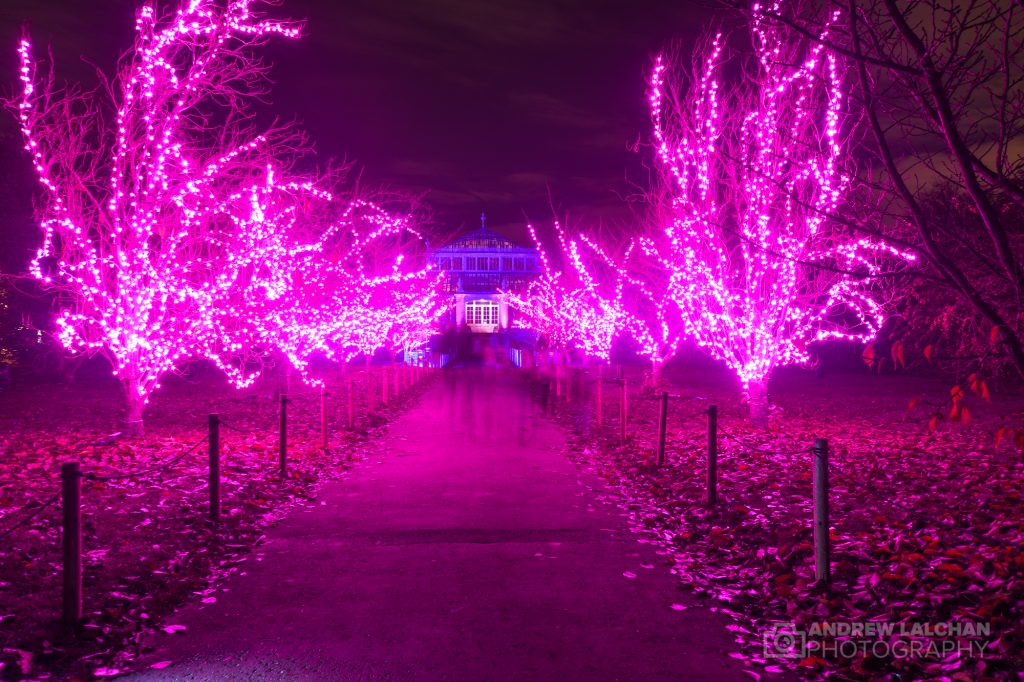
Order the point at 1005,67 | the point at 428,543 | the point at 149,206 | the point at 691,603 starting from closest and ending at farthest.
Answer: the point at 1005,67 < the point at 691,603 < the point at 428,543 < the point at 149,206

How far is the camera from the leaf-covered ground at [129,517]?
473 centimetres

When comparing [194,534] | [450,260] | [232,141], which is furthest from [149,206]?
[450,260]

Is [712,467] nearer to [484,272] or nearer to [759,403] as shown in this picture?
[759,403]

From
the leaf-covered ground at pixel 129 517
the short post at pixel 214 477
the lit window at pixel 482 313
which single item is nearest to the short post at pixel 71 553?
the leaf-covered ground at pixel 129 517

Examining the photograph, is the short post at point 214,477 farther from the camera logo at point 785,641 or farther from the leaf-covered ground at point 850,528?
the camera logo at point 785,641

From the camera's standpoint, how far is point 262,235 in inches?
664

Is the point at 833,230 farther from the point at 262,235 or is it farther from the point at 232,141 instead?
the point at 262,235

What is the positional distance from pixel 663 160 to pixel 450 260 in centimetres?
7926

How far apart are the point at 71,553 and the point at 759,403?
515 inches

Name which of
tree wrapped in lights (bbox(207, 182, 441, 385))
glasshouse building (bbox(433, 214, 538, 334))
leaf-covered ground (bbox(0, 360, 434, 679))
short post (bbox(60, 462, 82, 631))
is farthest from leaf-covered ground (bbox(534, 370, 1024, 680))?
glasshouse building (bbox(433, 214, 538, 334))

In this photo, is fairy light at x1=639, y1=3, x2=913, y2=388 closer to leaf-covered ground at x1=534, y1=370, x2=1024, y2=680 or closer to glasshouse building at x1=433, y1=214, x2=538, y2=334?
leaf-covered ground at x1=534, y1=370, x2=1024, y2=680

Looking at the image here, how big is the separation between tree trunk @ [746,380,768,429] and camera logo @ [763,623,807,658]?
420 inches

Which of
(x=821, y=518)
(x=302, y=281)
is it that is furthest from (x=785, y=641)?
(x=302, y=281)

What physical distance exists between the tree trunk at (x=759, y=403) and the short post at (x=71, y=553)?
42.1 feet
